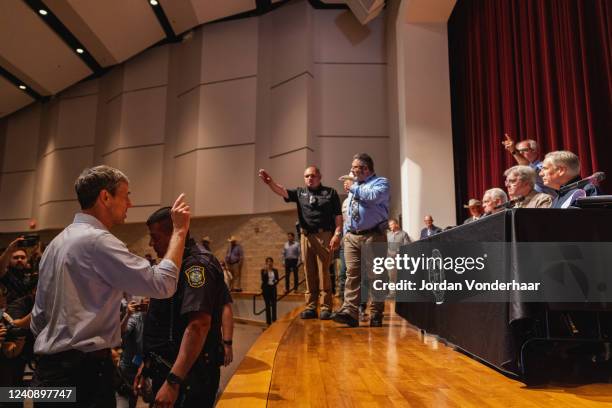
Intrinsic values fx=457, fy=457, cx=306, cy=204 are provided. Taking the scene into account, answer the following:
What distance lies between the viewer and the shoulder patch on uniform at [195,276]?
61.2 inches

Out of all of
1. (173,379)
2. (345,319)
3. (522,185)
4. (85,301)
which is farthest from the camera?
(345,319)

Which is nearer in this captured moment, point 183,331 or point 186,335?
point 186,335

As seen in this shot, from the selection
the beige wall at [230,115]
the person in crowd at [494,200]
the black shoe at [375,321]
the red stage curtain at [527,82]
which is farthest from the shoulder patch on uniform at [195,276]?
the beige wall at [230,115]

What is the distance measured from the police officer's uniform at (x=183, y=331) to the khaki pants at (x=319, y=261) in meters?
2.10

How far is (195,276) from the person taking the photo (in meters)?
1.57

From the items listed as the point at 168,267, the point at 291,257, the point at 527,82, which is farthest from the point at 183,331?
the point at 291,257

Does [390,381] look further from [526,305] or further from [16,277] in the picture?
[16,277]

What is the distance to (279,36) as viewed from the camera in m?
9.98

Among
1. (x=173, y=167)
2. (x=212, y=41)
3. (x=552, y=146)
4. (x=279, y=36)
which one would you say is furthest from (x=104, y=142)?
(x=552, y=146)

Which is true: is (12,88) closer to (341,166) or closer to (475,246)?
(341,166)

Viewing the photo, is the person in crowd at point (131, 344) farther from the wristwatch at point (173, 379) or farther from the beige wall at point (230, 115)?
the beige wall at point (230, 115)

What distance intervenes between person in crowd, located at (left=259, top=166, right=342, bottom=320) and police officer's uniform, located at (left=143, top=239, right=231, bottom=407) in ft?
6.80

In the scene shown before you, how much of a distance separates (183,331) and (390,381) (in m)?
0.86

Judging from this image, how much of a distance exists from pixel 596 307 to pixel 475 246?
50 cm
